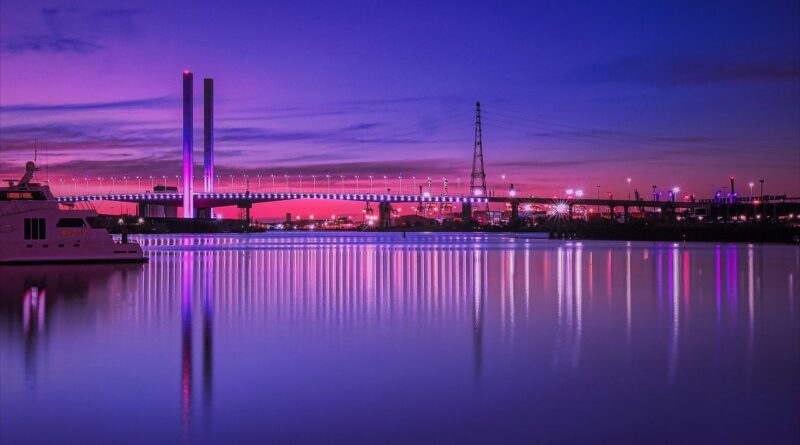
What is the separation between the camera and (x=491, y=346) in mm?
9586

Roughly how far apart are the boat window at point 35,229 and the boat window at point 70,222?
540 millimetres

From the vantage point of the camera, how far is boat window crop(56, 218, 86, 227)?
2699 cm

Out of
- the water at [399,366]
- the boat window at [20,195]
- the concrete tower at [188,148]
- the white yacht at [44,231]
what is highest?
the concrete tower at [188,148]

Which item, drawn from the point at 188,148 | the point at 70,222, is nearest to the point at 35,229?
the point at 70,222

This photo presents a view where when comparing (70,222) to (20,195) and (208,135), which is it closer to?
(20,195)

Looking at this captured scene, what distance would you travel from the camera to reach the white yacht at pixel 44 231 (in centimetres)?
2652

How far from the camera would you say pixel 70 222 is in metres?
27.2

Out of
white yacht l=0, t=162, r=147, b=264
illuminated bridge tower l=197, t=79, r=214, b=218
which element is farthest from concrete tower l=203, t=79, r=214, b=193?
white yacht l=0, t=162, r=147, b=264

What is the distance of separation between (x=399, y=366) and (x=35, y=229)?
22573 millimetres

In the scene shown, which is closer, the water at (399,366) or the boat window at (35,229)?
the water at (399,366)

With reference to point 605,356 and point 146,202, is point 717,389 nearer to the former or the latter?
point 605,356

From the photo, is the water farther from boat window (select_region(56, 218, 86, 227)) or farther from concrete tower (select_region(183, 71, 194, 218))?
concrete tower (select_region(183, 71, 194, 218))

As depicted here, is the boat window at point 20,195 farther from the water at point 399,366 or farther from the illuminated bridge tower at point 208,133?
the illuminated bridge tower at point 208,133

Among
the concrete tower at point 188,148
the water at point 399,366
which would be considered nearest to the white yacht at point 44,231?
the water at point 399,366
